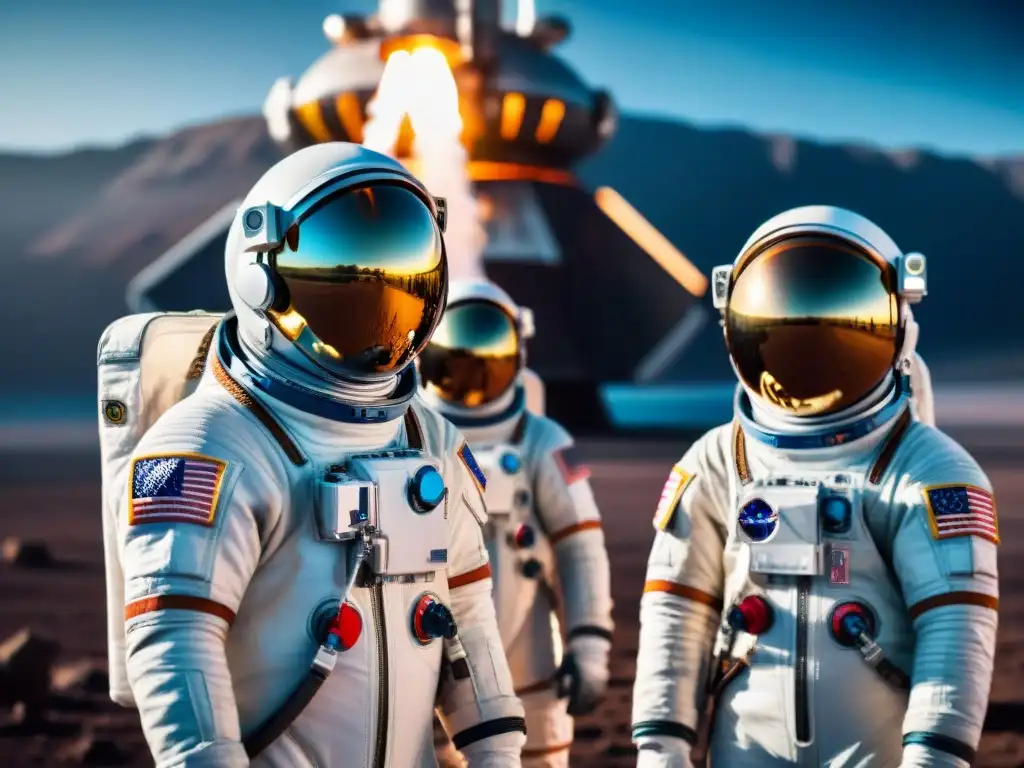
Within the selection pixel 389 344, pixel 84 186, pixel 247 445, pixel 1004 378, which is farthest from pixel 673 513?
pixel 84 186

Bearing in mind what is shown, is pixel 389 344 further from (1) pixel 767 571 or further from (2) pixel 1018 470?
(2) pixel 1018 470

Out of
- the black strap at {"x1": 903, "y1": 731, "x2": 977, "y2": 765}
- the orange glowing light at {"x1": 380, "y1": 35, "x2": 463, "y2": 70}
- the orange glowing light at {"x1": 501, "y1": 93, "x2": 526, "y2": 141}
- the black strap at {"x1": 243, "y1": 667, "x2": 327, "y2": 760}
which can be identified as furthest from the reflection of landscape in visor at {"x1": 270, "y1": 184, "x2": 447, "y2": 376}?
the orange glowing light at {"x1": 501, "y1": 93, "x2": 526, "y2": 141}

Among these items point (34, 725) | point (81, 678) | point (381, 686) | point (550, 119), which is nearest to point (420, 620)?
point (381, 686)

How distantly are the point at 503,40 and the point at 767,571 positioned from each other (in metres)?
23.1

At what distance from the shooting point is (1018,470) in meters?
24.0

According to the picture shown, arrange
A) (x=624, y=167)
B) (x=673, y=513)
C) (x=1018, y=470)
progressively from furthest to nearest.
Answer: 1. (x=624, y=167)
2. (x=1018, y=470)
3. (x=673, y=513)

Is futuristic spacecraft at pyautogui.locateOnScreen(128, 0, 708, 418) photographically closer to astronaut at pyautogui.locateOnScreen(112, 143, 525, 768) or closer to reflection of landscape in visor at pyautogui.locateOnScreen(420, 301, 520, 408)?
reflection of landscape in visor at pyautogui.locateOnScreen(420, 301, 520, 408)

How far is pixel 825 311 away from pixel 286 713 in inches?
59.3

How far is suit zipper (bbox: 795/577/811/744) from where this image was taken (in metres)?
2.88

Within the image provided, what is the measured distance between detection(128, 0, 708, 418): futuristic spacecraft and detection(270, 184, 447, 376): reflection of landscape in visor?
21.0 meters

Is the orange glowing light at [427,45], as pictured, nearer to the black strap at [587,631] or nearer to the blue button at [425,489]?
the black strap at [587,631]

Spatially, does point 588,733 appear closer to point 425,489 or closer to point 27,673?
point 27,673

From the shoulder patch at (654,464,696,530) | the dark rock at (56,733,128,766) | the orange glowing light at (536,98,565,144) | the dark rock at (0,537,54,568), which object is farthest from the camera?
the orange glowing light at (536,98,565,144)

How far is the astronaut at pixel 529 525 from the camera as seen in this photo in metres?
4.78
